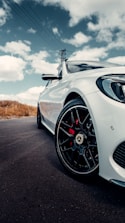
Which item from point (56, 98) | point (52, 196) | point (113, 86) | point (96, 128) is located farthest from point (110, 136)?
point (56, 98)

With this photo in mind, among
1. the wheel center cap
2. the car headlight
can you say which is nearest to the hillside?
the wheel center cap

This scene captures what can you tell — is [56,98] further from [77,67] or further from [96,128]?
[96,128]

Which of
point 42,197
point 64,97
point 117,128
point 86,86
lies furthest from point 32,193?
point 64,97

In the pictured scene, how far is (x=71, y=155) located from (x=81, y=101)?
0.51 m

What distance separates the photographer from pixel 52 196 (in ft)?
5.64

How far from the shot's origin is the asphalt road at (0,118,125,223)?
142cm

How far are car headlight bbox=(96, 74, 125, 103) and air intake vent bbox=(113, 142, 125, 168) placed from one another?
33 centimetres

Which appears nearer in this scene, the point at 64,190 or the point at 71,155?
the point at 64,190

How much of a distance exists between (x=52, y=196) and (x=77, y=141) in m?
0.56

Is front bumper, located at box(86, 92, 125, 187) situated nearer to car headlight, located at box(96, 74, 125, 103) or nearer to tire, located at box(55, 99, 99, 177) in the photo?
car headlight, located at box(96, 74, 125, 103)

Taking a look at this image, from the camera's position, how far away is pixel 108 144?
66.2 inches

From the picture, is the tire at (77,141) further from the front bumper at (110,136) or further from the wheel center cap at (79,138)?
the front bumper at (110,136)

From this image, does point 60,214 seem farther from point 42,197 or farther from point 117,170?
point 117,170

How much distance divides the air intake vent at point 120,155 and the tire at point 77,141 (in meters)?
0.24
